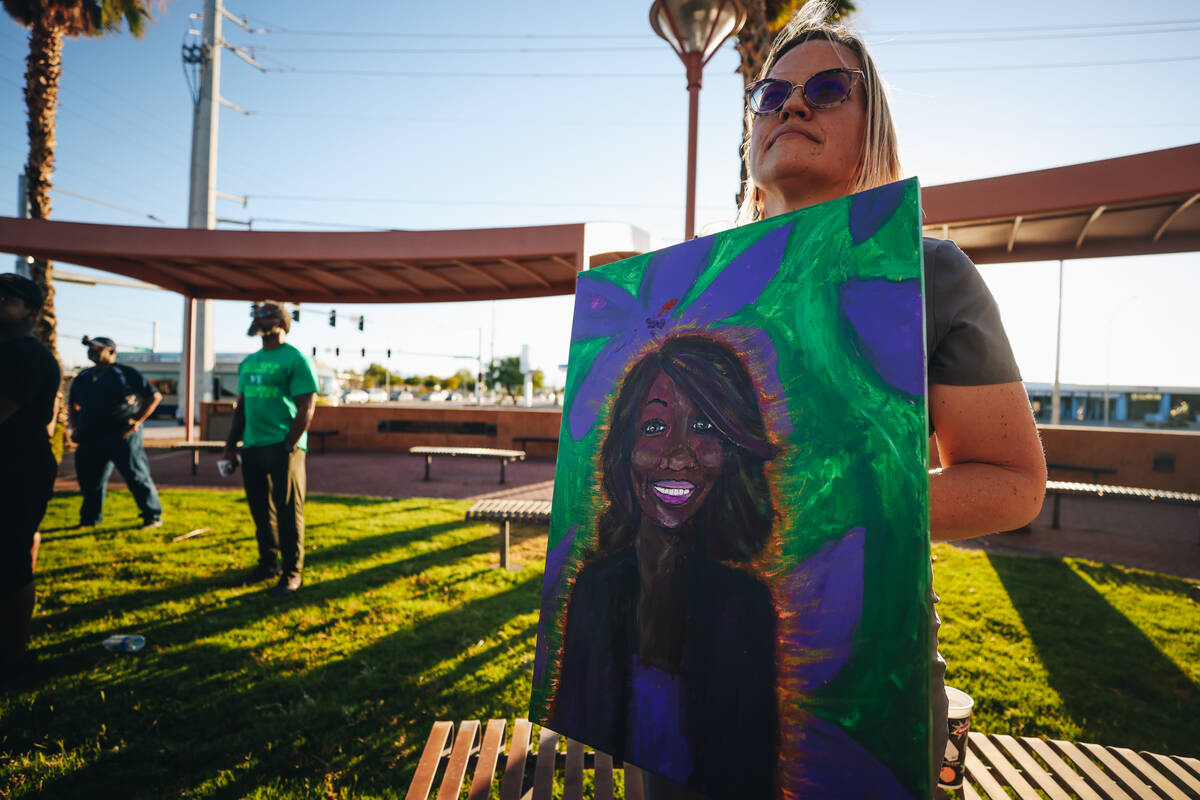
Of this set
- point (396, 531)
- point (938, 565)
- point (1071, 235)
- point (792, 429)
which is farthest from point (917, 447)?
point (1071, 235)

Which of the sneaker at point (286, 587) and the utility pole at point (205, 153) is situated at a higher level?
the utility pole at point (205, 153)

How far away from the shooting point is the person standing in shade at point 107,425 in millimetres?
6180

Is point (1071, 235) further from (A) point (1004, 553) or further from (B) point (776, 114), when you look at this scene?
(B) point (776, 114)

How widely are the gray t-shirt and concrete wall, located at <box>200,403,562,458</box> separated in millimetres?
12647

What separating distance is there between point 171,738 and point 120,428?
516 centimetres

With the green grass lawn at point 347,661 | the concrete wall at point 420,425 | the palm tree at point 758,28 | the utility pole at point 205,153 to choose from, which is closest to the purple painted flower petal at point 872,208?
the green grass lawn at point 347,661

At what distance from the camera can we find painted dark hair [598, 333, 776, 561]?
987 mm

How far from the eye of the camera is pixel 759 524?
0.98m

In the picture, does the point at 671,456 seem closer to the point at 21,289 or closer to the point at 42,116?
the point at 21,289

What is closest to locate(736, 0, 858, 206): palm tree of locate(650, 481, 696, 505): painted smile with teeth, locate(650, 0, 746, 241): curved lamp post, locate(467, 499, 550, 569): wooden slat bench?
locate(650, 0, 746, 241): curved lamp post

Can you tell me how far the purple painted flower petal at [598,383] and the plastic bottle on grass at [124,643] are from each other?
400 centimetres

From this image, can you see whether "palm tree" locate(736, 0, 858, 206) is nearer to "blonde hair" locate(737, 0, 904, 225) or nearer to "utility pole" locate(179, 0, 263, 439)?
"blonde hair" locate(737, 0, 904, 225)

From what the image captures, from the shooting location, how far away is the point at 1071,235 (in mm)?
8062

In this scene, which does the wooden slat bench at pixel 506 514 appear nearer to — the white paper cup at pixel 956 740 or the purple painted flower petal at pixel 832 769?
the white paper cup at pixel 956 740
